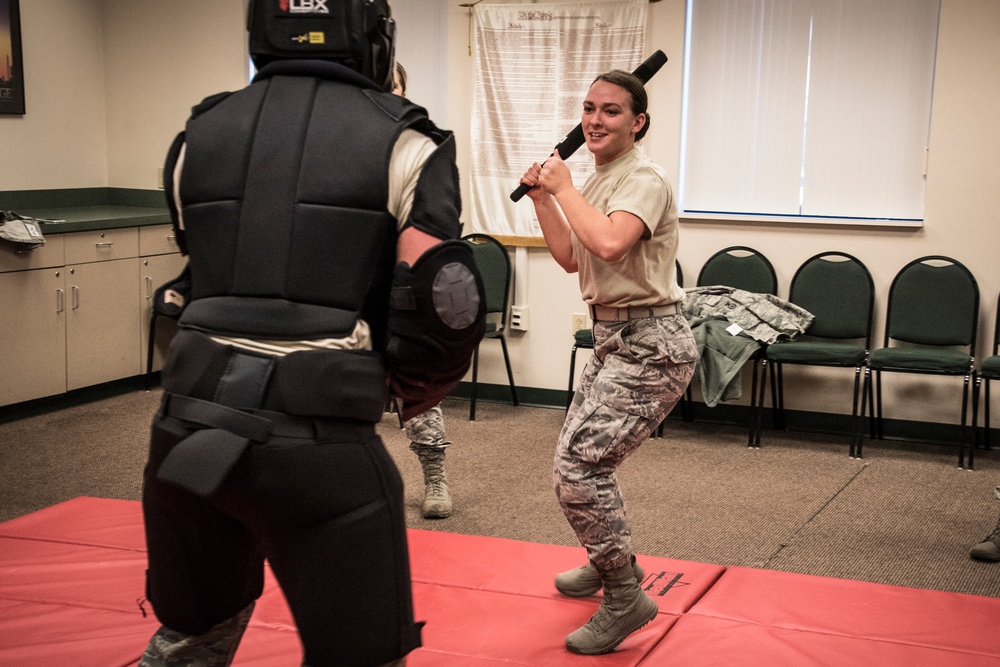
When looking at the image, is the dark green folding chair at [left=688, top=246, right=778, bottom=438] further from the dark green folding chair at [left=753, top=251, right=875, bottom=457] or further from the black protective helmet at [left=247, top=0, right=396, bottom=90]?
the black protective helmet at [left=247, top=0, right=396, bottom=90]

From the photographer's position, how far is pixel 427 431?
399cm

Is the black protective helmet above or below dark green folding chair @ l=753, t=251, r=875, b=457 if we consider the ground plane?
above

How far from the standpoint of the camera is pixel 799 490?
14.8ft

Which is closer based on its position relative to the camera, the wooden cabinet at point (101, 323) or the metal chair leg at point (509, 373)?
the wooden cabinet at point (101, 323)

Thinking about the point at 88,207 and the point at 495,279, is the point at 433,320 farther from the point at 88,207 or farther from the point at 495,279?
the point at 88,207

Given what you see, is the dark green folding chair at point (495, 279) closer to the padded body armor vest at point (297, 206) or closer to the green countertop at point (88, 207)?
the green countertop at point (88, 207)

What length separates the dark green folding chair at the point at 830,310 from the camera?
16.8 ft

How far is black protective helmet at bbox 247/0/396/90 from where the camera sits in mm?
1690

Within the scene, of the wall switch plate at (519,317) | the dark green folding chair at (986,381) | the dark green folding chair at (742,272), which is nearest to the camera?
the dark green folding chair at (986,381)

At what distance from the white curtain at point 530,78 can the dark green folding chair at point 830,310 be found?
1349 millimetres

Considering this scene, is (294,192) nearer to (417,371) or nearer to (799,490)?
(417,371)

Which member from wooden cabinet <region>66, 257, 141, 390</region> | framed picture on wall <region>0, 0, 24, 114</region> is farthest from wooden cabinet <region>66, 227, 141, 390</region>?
framed picture on wall <region>0, 0, 24, 114</region>

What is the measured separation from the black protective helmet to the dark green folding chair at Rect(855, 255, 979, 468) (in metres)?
3.87

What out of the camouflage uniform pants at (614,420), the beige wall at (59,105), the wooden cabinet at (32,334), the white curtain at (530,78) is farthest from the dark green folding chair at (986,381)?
the beige wall at (59,105)
